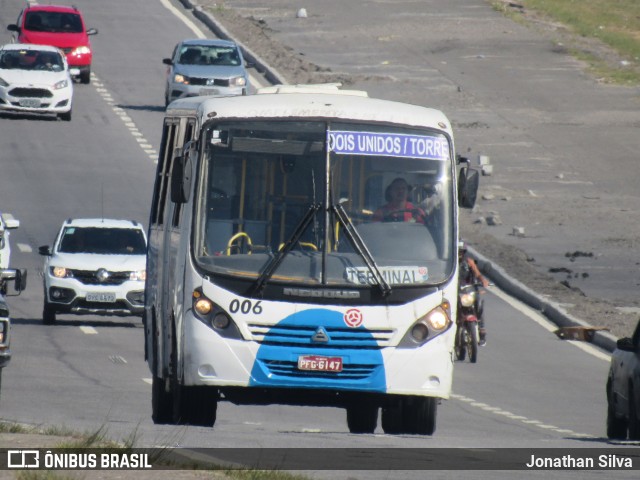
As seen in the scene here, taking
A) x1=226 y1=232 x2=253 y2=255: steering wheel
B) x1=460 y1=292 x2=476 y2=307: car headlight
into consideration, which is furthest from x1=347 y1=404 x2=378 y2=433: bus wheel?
x1=460 y1=292 x2=476 y2=307: car headlight

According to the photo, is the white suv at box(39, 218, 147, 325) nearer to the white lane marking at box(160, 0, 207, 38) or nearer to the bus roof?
the bus roof

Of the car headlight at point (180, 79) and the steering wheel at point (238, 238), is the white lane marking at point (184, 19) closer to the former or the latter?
the car headlight at point (180, 79)

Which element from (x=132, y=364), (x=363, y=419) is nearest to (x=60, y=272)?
(x=132, y=364)

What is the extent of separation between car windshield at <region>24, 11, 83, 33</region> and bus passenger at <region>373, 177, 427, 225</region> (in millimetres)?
38627

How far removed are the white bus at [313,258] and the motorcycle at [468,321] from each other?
10.6 meters

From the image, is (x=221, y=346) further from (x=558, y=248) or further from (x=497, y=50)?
(x=497, y=50)

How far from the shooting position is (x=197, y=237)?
14.6m

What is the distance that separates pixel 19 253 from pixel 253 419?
16.9m

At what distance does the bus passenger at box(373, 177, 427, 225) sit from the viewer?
581 inches

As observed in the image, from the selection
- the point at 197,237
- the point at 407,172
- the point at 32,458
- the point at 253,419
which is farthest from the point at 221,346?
the point at 253,419

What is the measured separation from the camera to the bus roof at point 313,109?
1493 cm

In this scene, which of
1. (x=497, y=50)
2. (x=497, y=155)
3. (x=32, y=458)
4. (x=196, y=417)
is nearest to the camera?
(x=32, y=458)

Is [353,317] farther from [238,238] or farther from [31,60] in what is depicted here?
[31,60]

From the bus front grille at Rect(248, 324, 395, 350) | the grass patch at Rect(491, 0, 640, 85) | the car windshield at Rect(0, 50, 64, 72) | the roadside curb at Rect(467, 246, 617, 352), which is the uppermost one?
the bus front grille at Rect(248, 324, 395, 350)
